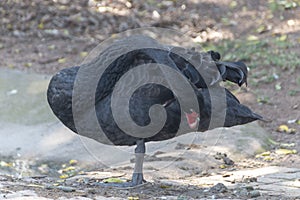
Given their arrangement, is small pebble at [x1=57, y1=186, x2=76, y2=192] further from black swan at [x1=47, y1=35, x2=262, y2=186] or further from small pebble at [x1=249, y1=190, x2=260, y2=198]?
small pebble at [x1=249, y1=190, x2=260, y2=198]

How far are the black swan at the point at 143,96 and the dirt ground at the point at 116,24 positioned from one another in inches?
125

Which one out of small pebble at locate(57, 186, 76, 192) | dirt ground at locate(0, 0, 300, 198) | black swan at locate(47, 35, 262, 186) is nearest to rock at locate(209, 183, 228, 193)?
black swan at locate(47, 35, 262, 186)

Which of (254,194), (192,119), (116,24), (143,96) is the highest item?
(116,24)

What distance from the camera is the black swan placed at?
4.36 m

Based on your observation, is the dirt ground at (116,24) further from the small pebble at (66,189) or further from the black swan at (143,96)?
the small pebble at (66,189)

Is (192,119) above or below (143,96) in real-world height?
below

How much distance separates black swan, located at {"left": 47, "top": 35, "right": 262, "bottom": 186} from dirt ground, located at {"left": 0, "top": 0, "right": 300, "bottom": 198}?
318 centimetres

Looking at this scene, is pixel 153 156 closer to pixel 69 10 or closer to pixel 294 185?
pixel 294 185

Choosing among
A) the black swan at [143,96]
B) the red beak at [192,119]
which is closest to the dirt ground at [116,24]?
the black swan at [143,96]

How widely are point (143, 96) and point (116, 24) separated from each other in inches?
239

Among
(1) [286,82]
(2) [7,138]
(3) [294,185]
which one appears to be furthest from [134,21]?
(3) [294,185]

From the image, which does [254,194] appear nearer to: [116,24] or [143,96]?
[143,96]

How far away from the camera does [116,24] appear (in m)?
10.3

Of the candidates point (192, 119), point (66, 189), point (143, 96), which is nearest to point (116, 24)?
point (192, 119)
